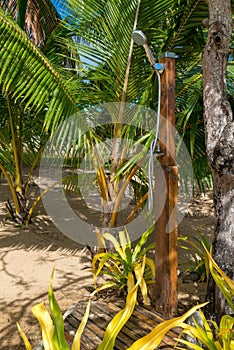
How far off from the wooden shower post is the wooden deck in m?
0.17

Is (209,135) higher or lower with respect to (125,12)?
lower

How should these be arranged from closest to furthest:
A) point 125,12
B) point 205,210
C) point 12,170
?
1. point 125,12
2. point 12,170
3. point 205,210

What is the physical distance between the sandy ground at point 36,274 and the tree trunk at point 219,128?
0.67m

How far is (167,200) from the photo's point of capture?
7.75 feet

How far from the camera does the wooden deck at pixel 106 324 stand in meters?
2.08

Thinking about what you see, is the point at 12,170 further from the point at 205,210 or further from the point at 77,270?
the point at 205,210

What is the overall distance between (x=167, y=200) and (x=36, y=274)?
1766 millimetres

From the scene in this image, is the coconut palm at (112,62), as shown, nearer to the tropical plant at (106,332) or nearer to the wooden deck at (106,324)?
the wooden deck at (106,324)

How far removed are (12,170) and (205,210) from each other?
146 inches

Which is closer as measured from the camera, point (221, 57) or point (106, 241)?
point (221, 57)

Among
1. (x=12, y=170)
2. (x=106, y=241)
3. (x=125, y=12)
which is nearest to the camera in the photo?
(x=125, y=12)

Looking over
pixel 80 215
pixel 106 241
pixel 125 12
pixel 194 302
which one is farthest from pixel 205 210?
pixel 125 12

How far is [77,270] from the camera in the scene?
3.62 metres

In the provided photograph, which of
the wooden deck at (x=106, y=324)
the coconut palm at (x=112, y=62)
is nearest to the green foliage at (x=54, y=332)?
the wooden deck at (x=106, y=324)
